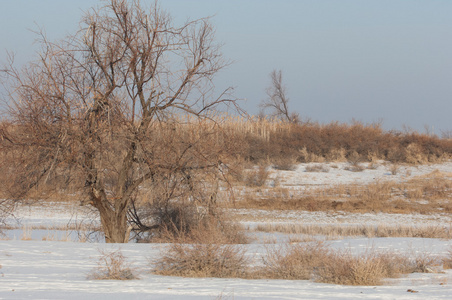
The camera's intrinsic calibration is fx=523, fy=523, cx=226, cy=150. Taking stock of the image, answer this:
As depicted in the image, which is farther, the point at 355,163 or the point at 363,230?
the point at 355,163

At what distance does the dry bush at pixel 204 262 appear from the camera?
8.60 metres

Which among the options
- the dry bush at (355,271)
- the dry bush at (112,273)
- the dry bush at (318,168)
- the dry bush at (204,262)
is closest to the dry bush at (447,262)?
the dry bush at (355,271)

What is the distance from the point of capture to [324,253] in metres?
9.08

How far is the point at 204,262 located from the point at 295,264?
5.00ft

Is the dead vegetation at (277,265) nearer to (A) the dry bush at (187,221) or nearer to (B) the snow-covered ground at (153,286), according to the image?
(B) the snow-covered ground at (153,286)

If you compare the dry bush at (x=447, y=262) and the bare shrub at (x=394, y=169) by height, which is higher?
the bare shrub at (x=394, y=169)

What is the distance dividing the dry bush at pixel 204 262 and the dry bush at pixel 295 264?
46 centimetres

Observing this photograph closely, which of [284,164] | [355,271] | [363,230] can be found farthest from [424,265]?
[284,164]

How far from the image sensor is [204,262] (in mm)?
8711

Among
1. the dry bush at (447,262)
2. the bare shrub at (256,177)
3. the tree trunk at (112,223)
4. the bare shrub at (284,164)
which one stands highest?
the bare shrub at (284,164)

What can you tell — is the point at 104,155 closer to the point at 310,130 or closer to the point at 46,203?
the point at 46,203

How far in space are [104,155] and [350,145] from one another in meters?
23.4

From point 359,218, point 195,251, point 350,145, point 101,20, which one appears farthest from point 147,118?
point 350,145

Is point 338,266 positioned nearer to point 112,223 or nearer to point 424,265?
point 424,265
